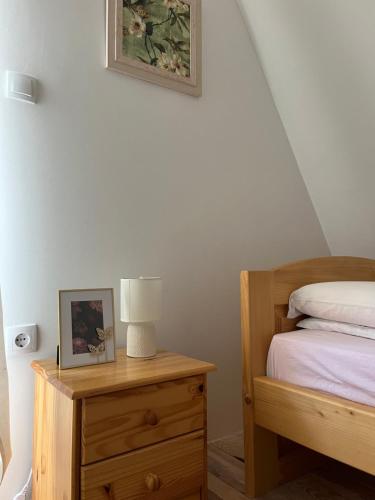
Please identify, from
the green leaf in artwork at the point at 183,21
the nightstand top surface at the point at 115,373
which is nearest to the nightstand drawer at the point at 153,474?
the nightstand top surface at the point at 115,373

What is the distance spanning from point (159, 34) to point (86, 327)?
133 cm

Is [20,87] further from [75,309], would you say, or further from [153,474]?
[153,474]

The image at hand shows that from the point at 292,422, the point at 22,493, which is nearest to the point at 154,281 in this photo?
the point at 292,422

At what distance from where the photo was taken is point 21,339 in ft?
4.14

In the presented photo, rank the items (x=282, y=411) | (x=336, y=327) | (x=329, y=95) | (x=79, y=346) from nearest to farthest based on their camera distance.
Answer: (x=79, y=346) < (x=282, y=411) < (x=336, y=327) < (x=329, y=95)

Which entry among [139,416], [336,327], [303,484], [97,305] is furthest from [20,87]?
[303,484]

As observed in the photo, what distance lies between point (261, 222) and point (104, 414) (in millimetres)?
1336

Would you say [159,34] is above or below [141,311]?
above

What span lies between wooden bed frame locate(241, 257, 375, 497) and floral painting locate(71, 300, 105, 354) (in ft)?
1.77

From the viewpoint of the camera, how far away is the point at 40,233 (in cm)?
133

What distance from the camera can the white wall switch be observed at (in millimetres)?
1280

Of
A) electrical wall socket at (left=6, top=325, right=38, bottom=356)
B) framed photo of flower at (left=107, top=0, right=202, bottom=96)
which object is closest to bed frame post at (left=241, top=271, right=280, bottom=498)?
electrical wall socket at (left=6, top=325, right=38, bottom=356)

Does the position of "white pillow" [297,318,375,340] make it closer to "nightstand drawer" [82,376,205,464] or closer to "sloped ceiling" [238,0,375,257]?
"nightstand drawer" [82,376,205,464]

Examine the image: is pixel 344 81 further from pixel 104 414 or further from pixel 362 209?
pixel 104 414
